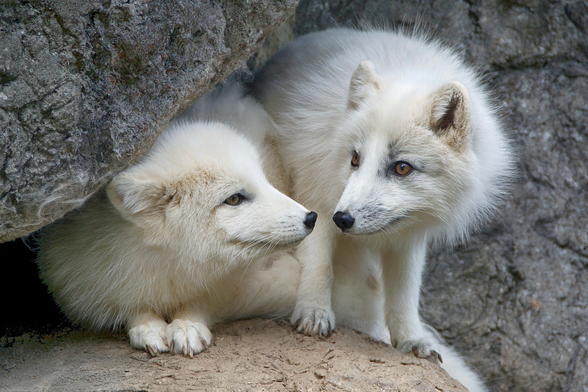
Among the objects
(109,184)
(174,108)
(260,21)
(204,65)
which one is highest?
(260,21)

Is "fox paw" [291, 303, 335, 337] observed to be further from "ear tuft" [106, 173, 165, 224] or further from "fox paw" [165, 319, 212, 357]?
"ear tuft" [106, 173, 165, 224]

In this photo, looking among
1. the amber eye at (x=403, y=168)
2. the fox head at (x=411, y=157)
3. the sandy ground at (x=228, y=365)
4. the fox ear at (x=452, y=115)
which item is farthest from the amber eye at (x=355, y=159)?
the sandy ground at (x=228, y=365)

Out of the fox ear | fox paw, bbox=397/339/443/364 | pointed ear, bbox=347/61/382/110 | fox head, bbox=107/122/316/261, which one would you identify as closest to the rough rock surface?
fox head, bbox=107/122/316/261

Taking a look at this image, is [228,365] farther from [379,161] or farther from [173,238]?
[379,161]

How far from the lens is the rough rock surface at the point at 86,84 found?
1915mm

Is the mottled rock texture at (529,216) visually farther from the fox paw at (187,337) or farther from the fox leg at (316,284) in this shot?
the fox paw at (187,337)

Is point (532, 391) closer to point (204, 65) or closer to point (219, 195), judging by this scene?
point (219, 195)

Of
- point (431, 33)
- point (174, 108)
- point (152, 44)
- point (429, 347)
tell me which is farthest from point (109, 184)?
point (431, 33)

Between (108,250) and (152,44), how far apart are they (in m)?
1.08

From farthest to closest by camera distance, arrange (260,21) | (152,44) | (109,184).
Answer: (260,21) < (109,184) < (152,44)

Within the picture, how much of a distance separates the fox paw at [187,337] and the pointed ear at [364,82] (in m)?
1.45

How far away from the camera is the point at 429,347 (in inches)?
119

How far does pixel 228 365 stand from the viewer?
255cm

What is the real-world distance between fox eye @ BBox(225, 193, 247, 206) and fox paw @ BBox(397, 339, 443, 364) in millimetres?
1262
